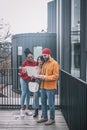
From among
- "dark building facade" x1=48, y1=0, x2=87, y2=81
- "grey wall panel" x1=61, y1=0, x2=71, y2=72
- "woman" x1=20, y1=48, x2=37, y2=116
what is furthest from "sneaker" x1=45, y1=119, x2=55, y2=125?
"grey wall panel" x1=61, y1=0, x2=71, y2=72

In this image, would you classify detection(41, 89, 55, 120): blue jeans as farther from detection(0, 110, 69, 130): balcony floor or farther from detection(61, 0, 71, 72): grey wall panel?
detection(61, 0, 71, 72): grey wall panel

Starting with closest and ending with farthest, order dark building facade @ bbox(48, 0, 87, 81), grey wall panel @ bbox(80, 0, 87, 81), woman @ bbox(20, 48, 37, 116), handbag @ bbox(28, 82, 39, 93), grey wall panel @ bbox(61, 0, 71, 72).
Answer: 1. grey wall panel @ bbox(80, 0, 87, 81)
2. dark building facade @ bbox(48, 0, 87, 81)
3. handbag @ bbox(28, 82, 39, 93)
4. woman @ bbox(20, 48, 37, 116)
5. grey wall panel @ bbox(61, 0, 71, 72)

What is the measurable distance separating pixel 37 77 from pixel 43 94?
448 millimetres

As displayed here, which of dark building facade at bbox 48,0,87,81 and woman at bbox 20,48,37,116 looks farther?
woman at bbox 20,48,37,116

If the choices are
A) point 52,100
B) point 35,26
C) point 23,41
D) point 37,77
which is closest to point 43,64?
point 37,77

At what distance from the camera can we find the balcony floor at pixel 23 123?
8531 mm

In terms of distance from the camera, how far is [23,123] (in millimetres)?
9055

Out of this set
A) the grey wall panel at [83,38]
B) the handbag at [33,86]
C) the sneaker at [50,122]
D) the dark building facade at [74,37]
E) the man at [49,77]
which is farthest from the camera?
→ the handbag at [33,86]

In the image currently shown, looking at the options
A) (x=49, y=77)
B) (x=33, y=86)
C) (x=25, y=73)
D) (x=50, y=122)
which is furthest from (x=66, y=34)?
(x=50, y=122)

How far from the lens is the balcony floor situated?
28.0 feet

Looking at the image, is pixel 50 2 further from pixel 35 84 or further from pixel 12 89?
pixel 35 84

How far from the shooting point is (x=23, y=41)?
49.9 feet

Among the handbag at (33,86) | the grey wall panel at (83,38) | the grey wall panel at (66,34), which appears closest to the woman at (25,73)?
the handbag at (33,86)

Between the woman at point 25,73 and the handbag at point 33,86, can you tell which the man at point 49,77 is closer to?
the handbag at point 33,86
